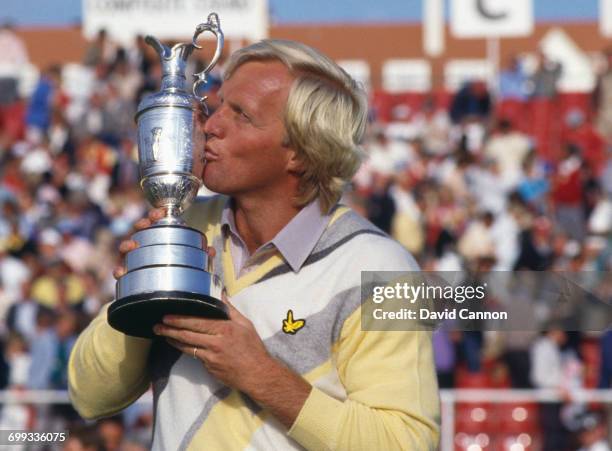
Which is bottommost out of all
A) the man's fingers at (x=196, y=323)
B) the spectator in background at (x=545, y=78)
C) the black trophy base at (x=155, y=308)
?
the man's fingers at (x=196, y=323)

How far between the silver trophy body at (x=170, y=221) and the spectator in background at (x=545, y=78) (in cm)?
1376

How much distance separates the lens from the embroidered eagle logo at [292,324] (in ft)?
10.6

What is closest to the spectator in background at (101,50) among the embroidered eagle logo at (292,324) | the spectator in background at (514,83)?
the spectator in background at (514,83)

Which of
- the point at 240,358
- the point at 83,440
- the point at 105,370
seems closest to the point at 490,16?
the point at 83,440

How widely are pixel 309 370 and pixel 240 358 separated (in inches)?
8.3

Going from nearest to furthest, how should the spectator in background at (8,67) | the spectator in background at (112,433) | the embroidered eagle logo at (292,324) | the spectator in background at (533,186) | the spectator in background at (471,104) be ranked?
the embroidered eagle logo at (292,324) → the spectator in background at (112,433) → the spectator in background at (533,186) → the spectator in background at (471,104) → the spectator in background at (8,67)

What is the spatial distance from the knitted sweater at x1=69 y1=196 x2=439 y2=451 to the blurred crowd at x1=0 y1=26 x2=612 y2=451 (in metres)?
3.05

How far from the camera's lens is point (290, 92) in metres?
3.38

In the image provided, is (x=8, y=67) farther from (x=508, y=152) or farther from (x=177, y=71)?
(x=177, y=71)

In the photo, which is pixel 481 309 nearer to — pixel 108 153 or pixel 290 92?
pixel 290 92

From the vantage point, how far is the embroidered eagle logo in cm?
324

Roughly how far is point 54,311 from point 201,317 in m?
7.34

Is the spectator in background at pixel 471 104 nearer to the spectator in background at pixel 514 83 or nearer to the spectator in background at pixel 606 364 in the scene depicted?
the spectator in background at pixel 514 83

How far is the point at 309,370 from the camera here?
3238mm
